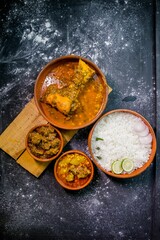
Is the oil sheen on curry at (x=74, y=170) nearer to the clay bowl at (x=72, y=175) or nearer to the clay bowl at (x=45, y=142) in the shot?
the clay bowl at (x=72, y=175)

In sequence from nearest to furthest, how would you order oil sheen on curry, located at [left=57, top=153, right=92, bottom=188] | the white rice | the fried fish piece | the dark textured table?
the fried fish piece, oil sheen on curry, located at [left=57, top=153, right=92, bottom=188], the white rice, the dark textured table

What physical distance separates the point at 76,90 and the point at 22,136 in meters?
0.87

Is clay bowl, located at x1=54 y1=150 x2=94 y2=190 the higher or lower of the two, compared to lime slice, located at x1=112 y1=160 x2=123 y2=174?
higher

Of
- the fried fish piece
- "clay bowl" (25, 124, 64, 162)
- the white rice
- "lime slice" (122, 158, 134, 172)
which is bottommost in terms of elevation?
"lime slice" (122, 158, 134, 172)

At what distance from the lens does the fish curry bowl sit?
4.12 m

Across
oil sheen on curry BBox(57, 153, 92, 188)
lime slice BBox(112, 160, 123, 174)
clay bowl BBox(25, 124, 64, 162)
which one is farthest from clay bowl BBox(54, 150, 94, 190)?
lime slice BBox(112, 160, 123, 174)

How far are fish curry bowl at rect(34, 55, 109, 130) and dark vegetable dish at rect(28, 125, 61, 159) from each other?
0.43ft

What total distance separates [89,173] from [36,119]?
908 mm

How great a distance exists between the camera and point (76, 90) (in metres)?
4.13

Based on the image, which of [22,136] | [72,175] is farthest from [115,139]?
[22,136]

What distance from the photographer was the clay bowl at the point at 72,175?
4219 mm

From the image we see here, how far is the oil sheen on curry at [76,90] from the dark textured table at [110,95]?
28 centimetres

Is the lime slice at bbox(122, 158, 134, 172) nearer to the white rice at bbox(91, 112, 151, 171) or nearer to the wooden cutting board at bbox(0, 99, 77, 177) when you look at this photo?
the white rice at bbox(91, 112, 151, 171)

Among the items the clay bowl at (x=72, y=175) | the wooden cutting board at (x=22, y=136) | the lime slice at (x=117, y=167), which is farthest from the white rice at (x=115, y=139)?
the wooden cutting board at (x=22, y=136)
